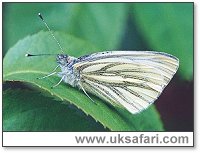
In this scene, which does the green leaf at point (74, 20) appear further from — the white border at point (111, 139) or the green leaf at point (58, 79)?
the white border at point (111, 139)

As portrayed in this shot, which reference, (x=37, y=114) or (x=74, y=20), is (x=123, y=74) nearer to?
(x=74, y=20)

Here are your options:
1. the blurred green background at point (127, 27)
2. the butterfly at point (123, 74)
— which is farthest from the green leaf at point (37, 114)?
the blurred green background at point (127, 27)

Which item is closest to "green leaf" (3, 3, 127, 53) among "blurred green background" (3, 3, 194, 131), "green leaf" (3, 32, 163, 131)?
"blurred green background" (3, 3, 194, 131)

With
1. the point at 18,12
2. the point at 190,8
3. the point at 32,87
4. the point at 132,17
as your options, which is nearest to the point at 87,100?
the point at 32,87

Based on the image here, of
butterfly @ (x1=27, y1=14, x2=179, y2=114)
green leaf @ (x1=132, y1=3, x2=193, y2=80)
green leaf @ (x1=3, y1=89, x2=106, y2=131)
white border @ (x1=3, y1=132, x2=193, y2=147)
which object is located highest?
green leaf @ (x1=132, y1=3, x2=193, y2=80)

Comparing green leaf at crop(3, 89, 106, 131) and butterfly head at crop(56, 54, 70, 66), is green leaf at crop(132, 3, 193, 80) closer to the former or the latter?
butterfly head at crop(56, 54, 70, 66)
